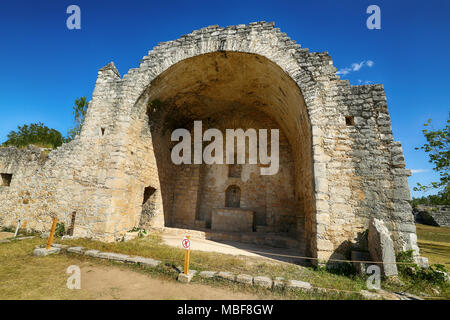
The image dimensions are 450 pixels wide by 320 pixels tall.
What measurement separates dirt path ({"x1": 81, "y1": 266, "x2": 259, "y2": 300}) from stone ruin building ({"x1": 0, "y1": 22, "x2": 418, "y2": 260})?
2558mm

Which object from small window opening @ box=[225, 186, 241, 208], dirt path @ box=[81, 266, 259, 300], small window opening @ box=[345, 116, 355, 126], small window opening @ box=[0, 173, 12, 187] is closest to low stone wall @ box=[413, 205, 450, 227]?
small window opening @ box=[225, 186, 241, 208]

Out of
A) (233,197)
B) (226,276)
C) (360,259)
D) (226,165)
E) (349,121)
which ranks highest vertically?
(349,121)

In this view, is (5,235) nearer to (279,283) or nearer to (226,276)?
(226,276)

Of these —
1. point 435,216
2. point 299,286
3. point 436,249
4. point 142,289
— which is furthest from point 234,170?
point 435,216

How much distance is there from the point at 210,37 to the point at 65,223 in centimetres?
813

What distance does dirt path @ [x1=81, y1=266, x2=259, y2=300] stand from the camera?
3.21 m

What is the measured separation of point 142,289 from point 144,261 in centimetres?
113

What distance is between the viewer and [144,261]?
448 centimetres

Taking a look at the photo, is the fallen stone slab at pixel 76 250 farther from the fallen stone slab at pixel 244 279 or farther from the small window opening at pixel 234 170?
the small window opening at pixel 234 170

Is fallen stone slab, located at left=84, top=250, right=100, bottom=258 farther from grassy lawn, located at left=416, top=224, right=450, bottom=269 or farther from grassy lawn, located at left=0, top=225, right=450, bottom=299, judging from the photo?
grassy lawn, located at left=416, top=224, right=450, bottom=269

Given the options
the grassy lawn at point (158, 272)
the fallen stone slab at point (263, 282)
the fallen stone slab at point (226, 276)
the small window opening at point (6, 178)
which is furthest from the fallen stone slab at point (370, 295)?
the small window opening at point (6, 178)

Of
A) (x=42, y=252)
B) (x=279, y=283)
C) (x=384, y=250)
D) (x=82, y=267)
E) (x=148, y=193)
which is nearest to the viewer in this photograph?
(x=279, y=283)

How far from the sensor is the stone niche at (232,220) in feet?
29.5
